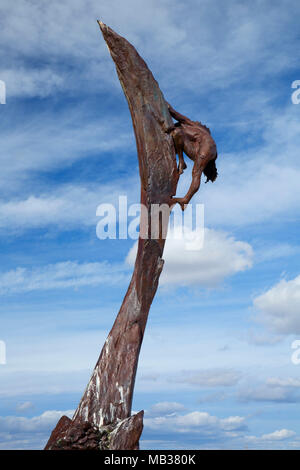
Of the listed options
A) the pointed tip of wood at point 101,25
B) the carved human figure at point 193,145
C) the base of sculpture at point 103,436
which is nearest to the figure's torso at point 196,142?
the carved human figure at point 193,145

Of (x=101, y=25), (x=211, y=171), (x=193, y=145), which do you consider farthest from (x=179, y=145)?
(x=101, y=25)

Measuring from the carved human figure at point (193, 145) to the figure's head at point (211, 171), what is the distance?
0.30 metres

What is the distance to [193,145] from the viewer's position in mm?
10500

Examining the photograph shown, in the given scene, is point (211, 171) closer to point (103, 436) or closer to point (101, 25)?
point (101, 25)

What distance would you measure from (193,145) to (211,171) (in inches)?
30.6

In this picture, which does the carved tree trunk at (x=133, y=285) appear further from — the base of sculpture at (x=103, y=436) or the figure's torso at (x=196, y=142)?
the figure's torso at (x=196, y=142)

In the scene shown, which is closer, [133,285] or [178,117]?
[133,285]

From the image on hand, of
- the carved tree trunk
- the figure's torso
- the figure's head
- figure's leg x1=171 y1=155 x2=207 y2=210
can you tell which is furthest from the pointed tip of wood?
the figure's head

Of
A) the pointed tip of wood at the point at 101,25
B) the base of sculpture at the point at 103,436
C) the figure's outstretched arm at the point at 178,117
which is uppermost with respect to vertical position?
the pointed tip of wood at the point at 101,25

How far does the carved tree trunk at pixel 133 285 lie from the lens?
352 inches

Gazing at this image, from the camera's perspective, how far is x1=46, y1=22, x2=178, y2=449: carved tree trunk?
8.95 metres

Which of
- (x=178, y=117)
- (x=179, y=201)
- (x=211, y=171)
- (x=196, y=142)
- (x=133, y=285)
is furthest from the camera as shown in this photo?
(x=211, y=171)
